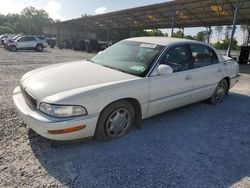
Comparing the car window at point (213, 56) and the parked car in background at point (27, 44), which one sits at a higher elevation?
the parked car in background at point (27, 44)

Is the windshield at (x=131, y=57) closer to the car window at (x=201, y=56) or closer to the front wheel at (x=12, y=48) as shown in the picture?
the car window at (x=201, y=56)

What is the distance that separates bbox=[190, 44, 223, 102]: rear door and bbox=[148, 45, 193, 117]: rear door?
0.19m

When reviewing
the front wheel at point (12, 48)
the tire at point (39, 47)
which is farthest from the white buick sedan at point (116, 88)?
the tire at point (39, 47)

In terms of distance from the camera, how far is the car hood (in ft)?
9.16

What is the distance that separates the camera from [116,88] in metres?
2.91

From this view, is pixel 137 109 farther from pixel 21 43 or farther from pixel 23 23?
pixel 23 23

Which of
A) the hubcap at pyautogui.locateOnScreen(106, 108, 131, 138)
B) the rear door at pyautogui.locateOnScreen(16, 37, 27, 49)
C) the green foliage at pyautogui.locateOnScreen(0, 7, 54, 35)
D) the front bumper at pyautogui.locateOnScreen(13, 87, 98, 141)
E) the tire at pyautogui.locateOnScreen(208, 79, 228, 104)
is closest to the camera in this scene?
the front bumper at pyautogui.locateOnScreen(13, 87, 98, 141)

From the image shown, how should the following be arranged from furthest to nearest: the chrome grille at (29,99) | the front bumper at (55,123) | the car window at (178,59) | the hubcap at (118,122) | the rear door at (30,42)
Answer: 1. the rear door at (30,42)
2. the car window at (178,59)
3. the hubcap at (118,122)
4. the chrome grille at (29,99)
5. the front bumper at (55,123)

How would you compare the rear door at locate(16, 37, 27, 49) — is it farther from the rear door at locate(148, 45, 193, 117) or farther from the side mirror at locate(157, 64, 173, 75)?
the side mirror at locate(157, 64, 173, 75)

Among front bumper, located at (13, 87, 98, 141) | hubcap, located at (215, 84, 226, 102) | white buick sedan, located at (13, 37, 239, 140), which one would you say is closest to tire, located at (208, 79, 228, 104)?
hubcap, located at (215, 84, 226, 102)

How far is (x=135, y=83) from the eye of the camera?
3.11 m

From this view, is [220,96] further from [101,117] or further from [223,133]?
[101,117]

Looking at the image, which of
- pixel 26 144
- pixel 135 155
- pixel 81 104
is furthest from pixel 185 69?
pixel 26 144

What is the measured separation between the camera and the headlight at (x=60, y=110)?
254 cm
